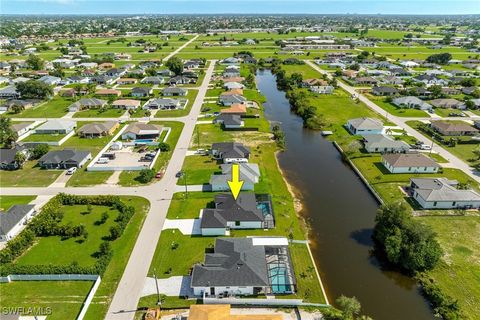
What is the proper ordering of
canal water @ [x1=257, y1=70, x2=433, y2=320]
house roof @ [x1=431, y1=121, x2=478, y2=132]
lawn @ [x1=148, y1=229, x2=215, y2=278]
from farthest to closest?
house roof @ [x1=431, y1=121, x2=478, y2=132], lawn @ [x1=148, y1=229, x2=215, y2=278], canal water @ [x1=257, y1=70, x2=433, y2=320]

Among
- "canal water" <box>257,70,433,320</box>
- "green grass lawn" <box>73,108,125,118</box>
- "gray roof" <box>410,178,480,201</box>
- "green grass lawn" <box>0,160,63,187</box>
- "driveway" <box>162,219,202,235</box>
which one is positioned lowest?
"canal water" <box>257,70,433,320</box>

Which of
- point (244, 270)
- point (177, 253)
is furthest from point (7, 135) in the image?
point (244, 270)

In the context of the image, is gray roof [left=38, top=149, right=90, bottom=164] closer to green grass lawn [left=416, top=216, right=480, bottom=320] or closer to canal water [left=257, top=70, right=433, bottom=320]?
canal water [left=257, top=70, right=433, bottom=320]

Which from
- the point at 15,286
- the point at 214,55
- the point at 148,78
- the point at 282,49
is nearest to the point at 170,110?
the point at 148,78

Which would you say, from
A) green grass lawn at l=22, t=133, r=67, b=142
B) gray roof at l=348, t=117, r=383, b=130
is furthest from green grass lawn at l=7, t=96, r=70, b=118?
gray roof at l=348, t=117, r=383, b=130

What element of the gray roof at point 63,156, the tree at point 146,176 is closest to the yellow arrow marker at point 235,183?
the tree at point 146,176

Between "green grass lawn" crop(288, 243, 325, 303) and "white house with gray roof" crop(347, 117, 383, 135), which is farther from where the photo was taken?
"white house with gray roof" crop(347, 117, 383, 135)
